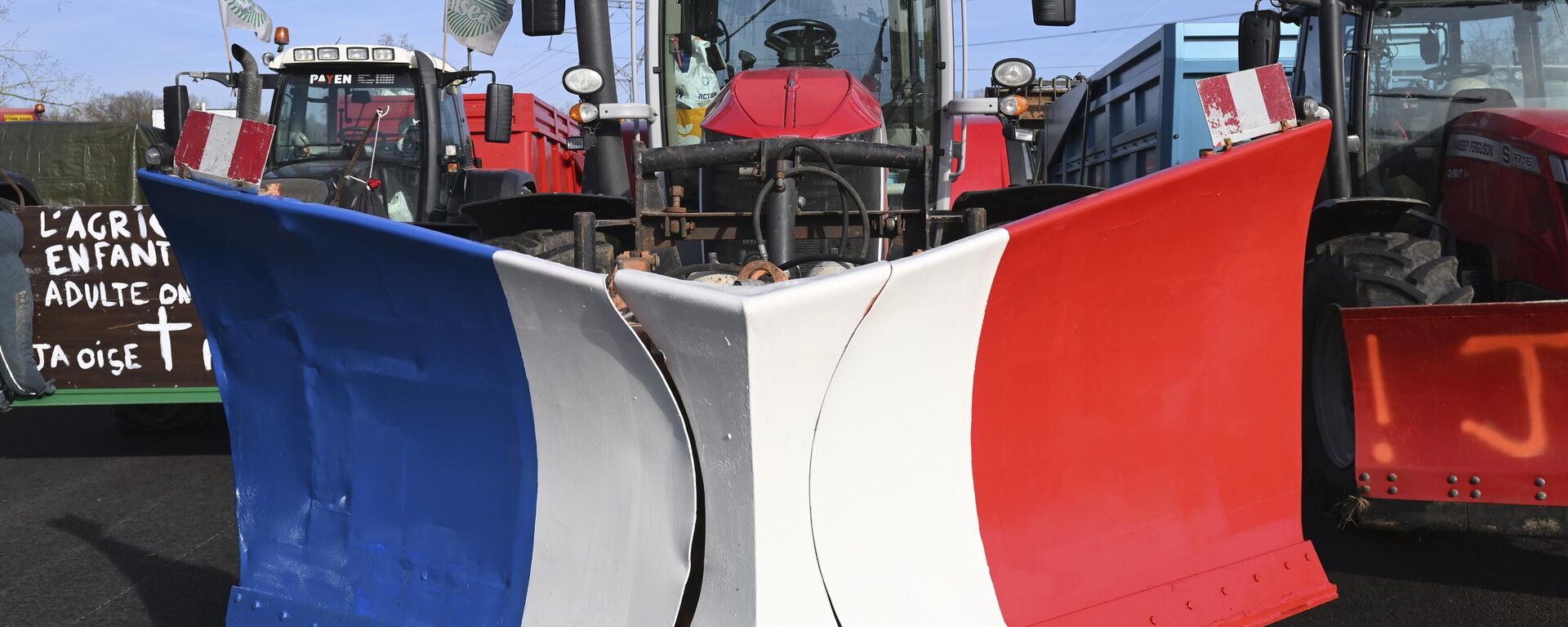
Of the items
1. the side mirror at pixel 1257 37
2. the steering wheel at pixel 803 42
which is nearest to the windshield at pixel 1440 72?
the side mirror at pixel 1257 37

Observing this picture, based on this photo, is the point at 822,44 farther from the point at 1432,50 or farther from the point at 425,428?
the point at 425,428

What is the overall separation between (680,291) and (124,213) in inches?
191

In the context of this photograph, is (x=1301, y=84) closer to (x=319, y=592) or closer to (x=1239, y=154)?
(x=1239, y=154)

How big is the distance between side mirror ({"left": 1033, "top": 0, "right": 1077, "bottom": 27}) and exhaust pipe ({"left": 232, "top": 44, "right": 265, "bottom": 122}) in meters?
6.08

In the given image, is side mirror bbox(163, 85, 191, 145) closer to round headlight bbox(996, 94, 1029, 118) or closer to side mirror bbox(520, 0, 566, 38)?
side mirror bbox(520, 0, 566, 38)

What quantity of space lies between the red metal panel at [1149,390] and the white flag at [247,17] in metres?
7.41

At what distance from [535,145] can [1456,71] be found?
12.7 m

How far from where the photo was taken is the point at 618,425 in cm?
240

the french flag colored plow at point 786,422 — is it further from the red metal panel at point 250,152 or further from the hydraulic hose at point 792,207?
the hydraulic hose at point 792,207

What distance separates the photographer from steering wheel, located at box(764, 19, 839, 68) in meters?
5.33

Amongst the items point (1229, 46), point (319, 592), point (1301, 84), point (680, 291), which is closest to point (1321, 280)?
point (1301, 84)

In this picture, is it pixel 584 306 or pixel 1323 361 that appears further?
pixel 1323 361

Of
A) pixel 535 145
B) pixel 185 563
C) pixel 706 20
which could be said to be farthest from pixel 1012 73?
pixel 535 145

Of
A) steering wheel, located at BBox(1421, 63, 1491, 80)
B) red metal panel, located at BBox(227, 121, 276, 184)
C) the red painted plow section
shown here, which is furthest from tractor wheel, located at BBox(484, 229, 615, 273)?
steering wheel, located at BBox(1421, 63, 1491, 80)
